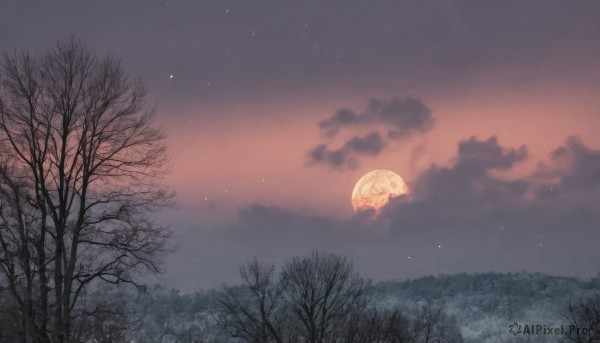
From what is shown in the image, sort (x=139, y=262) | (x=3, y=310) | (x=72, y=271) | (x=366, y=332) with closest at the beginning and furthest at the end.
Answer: (x=3, y=310) → (x=72, y=271) → (x=139, y=262) → (x=366, y=332)

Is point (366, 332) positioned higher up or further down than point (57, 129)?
further down

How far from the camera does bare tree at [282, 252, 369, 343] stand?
5322 centimetres

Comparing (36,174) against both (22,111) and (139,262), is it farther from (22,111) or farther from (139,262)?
(139,262)

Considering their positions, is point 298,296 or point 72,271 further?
point 298,296

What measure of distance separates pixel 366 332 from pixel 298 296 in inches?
404

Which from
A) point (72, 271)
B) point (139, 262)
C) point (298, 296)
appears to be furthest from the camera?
point (298, 296)

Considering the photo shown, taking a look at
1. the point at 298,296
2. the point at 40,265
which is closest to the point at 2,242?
the point at 40,265

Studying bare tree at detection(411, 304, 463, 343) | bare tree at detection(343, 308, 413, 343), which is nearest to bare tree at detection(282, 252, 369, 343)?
bare tree at detection(343, 308, 413, 343)

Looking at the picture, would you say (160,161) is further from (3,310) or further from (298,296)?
(298,296)

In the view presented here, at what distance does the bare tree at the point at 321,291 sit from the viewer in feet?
175

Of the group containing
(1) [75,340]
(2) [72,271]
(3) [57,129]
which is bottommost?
(1) [75,340]

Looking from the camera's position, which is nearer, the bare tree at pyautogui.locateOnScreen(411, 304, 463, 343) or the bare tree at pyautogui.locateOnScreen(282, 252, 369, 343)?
the bare tree at pyautogui.locateOnScreen(282, 252, 369, 343)

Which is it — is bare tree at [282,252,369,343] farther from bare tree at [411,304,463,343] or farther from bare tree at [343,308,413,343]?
bare tree at [411,304,463,343]

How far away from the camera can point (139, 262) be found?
2308 centimetres
